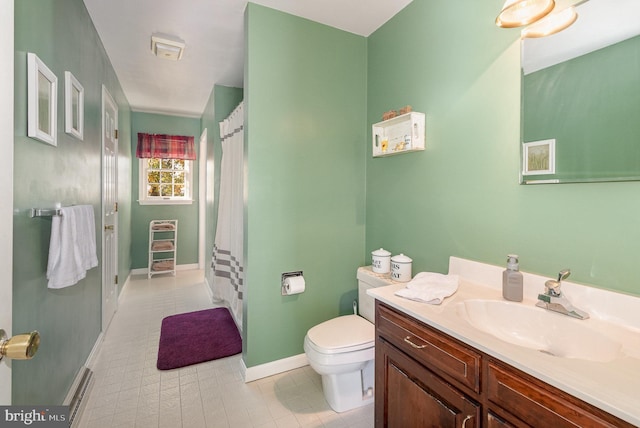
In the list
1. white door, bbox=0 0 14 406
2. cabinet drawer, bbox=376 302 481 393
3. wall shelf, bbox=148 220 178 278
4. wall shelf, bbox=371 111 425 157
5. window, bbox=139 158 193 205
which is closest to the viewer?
white door, bbox=0 0 14 406

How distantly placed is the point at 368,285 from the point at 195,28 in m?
2.31

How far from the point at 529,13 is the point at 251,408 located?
241 centimetres

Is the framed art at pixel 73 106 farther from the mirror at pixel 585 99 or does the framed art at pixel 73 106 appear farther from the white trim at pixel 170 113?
the white trim at pixel 170 113

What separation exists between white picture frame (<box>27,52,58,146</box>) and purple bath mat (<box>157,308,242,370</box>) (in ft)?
5.51

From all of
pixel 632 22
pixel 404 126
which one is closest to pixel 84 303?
pixel 404 126

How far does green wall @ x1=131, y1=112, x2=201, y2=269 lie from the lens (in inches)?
179

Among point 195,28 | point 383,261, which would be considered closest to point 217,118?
point 195,28

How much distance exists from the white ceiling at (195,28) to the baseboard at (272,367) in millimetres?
2441

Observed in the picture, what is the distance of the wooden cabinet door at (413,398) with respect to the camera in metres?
0.97

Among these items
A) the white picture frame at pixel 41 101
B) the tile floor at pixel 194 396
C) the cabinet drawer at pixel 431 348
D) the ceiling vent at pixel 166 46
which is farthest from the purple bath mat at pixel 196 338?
the ceiling vent at pixel 166 46

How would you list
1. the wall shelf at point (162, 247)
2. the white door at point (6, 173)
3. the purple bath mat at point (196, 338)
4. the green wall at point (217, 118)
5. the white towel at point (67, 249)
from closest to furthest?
the white door at point (6, 173) < the white towel at point (67, 249) < the purple bath mat at point (196, 338) < the green wall at point (217, 118) < the wall shelf at point (162, 247)

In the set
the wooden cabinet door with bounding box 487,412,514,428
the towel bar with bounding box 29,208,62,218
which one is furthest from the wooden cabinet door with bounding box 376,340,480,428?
the towel bar with bounding box 29,208,62,218

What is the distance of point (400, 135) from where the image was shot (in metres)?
1.93

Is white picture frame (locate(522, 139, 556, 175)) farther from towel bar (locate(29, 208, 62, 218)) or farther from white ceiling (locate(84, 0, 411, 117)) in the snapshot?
towel bar (locate(29, 208, 62, 218))
